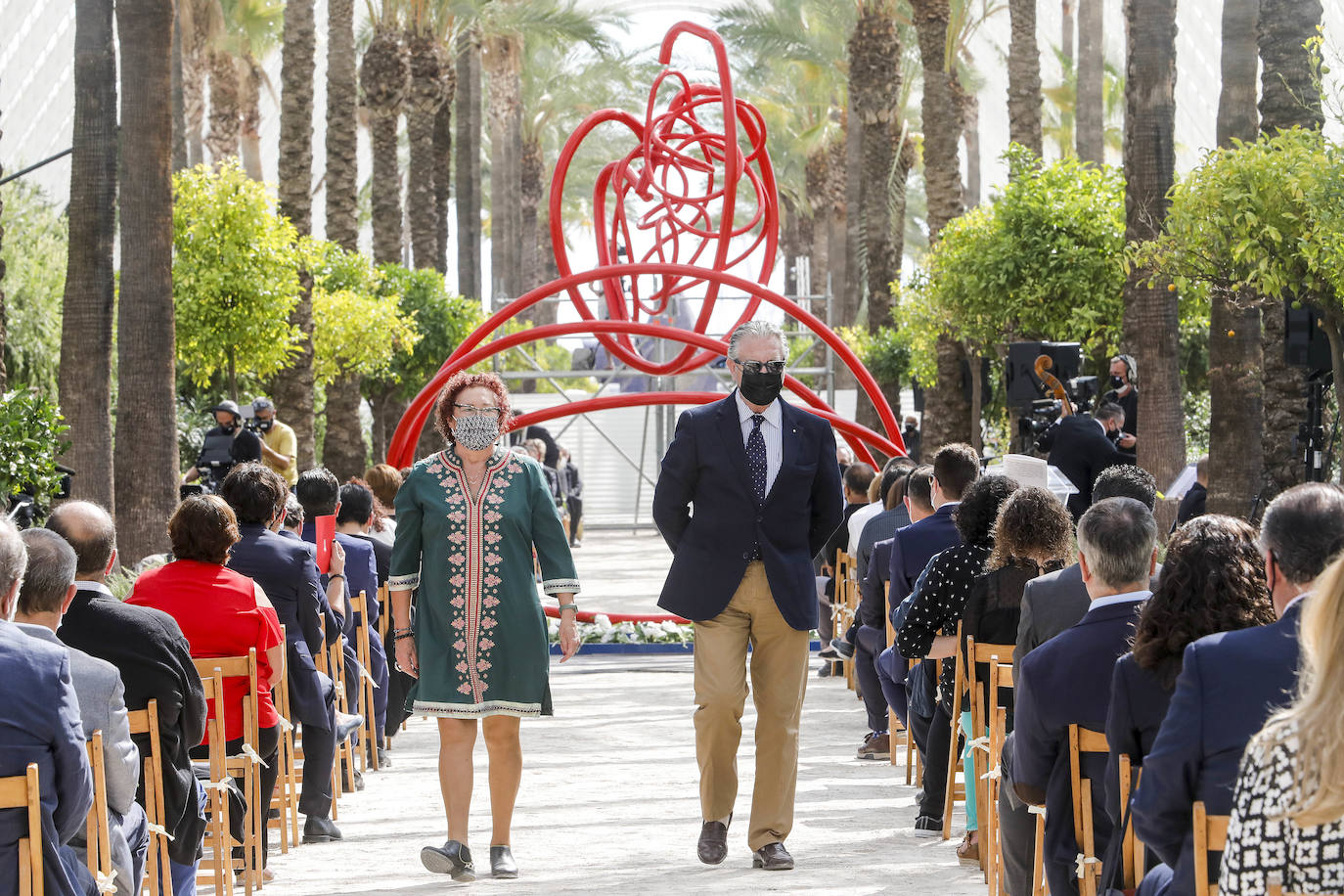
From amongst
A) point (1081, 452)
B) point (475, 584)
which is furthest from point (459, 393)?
point (1081, 452)

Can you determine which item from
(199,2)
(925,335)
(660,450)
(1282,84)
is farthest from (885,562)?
(199,2)

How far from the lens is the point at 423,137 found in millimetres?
27547

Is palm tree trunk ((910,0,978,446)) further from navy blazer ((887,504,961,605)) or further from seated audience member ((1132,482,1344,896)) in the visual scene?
seated audience member ((1132,482,1344,896))

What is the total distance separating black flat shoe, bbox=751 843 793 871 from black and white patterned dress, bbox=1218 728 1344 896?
334 cm

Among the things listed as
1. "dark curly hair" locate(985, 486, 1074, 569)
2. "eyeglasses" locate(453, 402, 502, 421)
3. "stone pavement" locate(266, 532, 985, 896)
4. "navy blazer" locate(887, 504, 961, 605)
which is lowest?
"stone pavement" locate(266, 532, 985, 896)

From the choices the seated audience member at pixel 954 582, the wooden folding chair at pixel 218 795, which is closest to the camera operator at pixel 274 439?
the wooden folding chair at pixel 218 795

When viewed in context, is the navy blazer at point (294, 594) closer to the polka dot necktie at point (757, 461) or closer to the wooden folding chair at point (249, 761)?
the wooden folding chair at point (249, 761)

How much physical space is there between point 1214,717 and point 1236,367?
10473 mm

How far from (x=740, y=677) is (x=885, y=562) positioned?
1.60 metres

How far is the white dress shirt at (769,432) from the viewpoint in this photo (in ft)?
19.4

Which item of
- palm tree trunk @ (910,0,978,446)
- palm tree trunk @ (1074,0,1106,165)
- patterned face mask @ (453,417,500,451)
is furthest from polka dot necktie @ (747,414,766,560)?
palm tree trunk @ (1074,0,1106,165)

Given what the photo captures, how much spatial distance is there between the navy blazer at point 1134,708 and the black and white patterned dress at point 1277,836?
0.97 meters

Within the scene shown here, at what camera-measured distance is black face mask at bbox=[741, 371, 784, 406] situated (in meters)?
5.90

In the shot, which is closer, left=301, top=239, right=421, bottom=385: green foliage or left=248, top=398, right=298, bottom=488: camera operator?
left=248, top=398, right=298, bottom=488: camera operator
